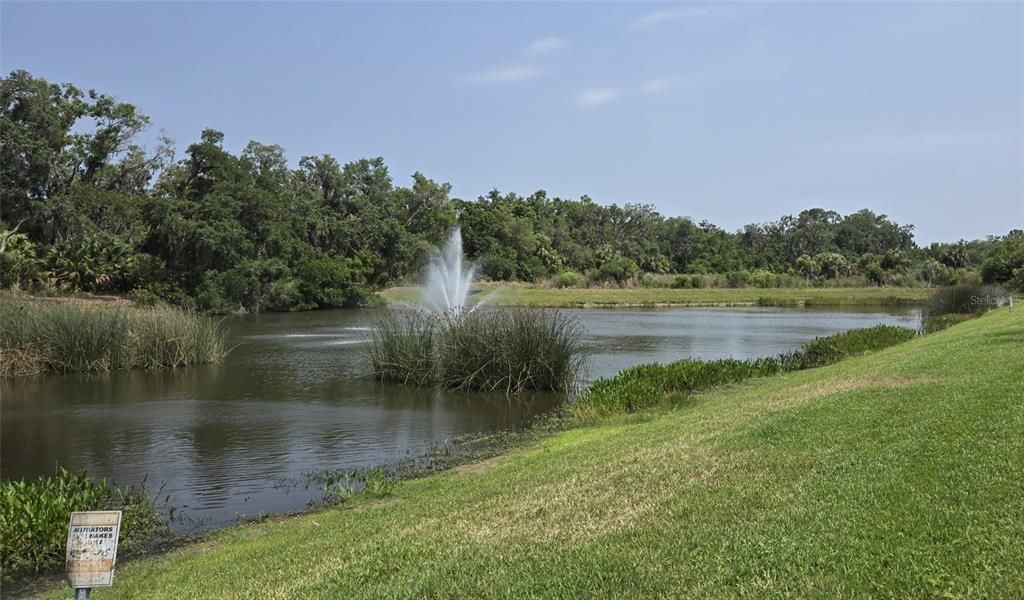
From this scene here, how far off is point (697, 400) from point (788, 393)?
2902 mm

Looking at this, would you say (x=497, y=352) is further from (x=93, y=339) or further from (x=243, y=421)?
(x=93, y=339)

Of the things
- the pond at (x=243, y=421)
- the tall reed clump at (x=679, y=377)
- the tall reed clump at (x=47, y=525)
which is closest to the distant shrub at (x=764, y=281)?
the pond at (x=243, y=421)

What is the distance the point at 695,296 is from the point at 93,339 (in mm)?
62057

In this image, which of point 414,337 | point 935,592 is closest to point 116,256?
point 414,337

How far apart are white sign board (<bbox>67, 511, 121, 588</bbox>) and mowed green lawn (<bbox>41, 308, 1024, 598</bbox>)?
1285 millimetres

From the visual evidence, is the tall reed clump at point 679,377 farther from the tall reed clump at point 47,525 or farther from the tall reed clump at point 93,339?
the tall reed clump at point 93,339

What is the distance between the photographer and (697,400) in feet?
54.1

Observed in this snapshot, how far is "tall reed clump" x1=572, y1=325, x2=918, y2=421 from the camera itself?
54.1 feet

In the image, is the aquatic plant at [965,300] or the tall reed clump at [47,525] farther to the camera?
the aquatic plant at [965,300]

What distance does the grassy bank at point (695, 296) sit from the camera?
71250 millimetres

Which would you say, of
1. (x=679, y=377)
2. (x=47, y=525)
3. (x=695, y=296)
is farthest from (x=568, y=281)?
(x=47, y=525)

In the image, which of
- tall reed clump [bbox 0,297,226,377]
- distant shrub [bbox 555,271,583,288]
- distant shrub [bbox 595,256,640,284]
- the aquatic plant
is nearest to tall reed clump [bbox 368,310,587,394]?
tall reed clump [bbox 0,297,226,377]

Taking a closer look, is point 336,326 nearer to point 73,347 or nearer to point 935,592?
point 73,347

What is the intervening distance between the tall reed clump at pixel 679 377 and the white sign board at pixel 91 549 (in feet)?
37.5
